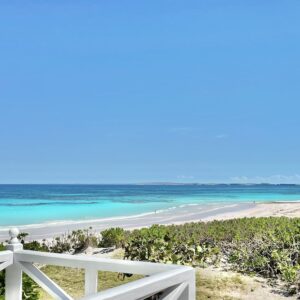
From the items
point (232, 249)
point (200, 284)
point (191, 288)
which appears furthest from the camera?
point (232, 249)

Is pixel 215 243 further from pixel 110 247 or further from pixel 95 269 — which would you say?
pixel 95 269

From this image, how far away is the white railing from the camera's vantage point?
2543mm

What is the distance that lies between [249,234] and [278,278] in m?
2.26

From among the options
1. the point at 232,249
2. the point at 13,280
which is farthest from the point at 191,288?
the point at 232,249

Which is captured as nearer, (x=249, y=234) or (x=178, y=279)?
(x=178, y=279)

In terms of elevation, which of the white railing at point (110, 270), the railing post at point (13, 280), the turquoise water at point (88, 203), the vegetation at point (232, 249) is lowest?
the turquoise water at point (88, 203)

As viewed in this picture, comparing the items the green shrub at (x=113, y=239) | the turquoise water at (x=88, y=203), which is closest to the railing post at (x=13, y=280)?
the green shrub at (x=113, y=239)

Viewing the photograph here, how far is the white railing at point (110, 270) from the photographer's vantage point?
2.54 meters

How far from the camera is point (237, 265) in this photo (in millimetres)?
10578

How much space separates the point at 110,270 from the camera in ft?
10.4

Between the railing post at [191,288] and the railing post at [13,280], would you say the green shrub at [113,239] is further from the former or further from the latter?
the railing post at [191,288]

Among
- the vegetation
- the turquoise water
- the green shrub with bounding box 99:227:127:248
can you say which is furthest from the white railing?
the turquoise water

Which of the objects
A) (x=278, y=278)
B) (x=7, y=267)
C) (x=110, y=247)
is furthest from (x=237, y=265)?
(x=7, y=267)

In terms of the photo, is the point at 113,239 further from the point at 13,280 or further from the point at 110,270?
the point at 110,270
